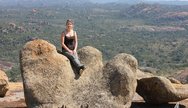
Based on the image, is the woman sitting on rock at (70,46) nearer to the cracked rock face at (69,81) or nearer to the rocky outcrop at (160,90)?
the cracked rock face at (69,81)

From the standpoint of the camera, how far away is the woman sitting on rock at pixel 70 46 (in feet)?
56.5

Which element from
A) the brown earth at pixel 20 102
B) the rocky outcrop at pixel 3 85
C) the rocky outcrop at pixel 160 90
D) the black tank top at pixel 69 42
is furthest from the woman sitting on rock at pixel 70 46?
the rocky outcrop at pixel 3 85

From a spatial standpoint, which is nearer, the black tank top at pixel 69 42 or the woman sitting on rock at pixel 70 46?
the woman sitting on rock at pixel 70 46

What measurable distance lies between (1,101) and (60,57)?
563cm

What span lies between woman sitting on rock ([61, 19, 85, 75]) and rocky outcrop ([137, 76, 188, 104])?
293 cm

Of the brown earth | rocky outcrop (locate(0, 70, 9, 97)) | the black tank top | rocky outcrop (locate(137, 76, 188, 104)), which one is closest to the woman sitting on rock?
the black tank top

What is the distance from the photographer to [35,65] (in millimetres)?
16531

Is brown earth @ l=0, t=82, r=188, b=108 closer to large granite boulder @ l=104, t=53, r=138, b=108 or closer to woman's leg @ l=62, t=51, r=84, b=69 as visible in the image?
large granite boulder @ l=104, t=53, r=138, b=108

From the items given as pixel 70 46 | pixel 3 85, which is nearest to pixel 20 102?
pixel 3 85

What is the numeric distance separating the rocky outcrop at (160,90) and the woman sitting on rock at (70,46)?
293cm

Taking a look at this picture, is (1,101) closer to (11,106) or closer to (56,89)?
(11,106)

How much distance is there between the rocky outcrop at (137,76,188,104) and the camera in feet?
57.9

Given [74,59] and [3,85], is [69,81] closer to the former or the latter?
[74,59]

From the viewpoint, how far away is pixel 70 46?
57.5 feet
